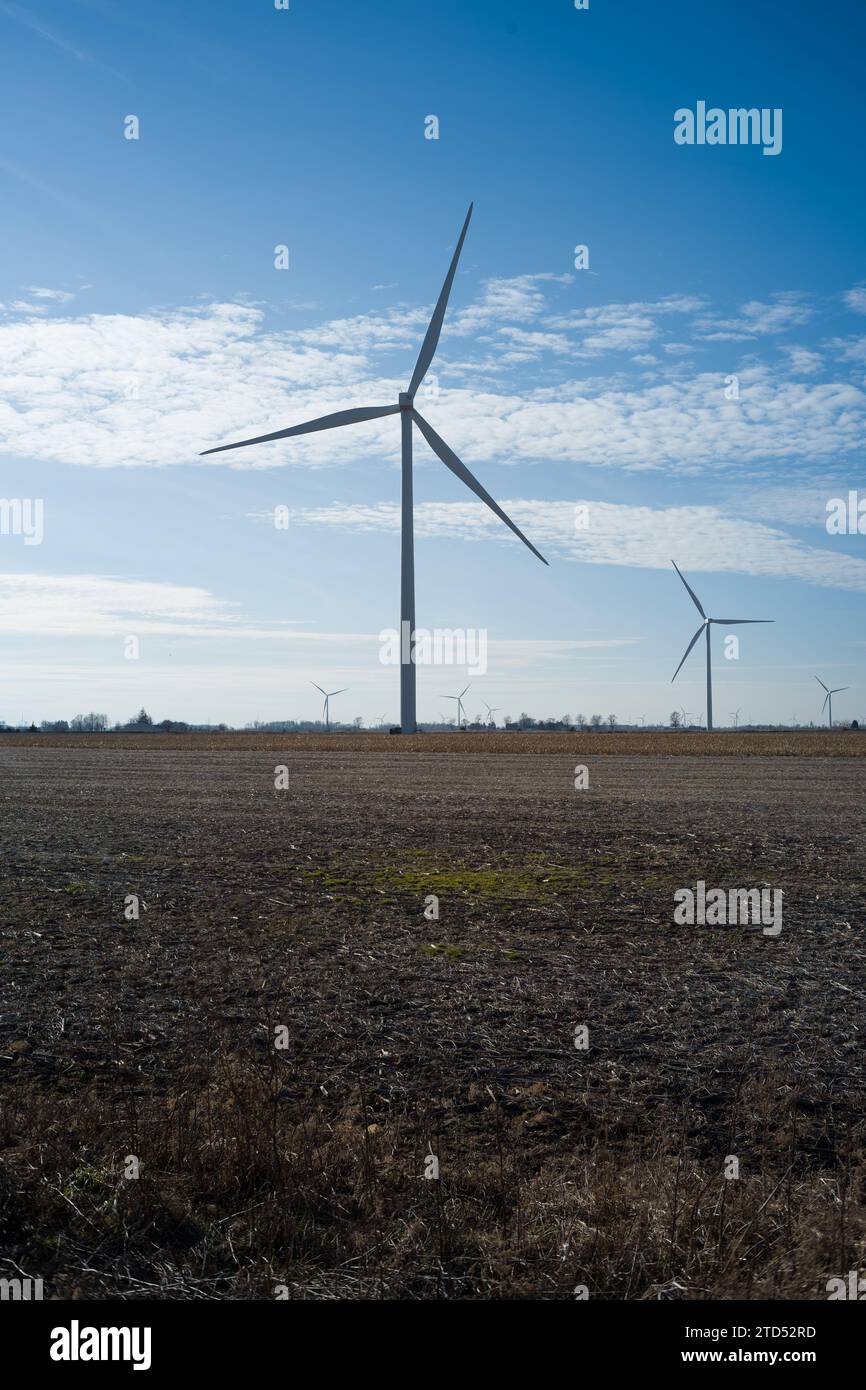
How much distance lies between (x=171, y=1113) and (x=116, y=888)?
9331 millimetres

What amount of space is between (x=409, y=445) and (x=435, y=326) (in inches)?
355

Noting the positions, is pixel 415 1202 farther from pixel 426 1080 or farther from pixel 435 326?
pixel 435 326

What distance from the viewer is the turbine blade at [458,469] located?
6894 cm

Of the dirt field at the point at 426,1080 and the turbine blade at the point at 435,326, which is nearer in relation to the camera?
the dirt field at the point at 426,1080

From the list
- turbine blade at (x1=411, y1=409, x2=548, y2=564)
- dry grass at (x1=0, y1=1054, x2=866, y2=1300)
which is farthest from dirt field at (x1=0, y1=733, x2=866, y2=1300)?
turbine blade at (x1=411, y1=409, x2=548, y2=564)

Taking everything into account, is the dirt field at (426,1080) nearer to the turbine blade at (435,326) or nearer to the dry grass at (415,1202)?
the dry grass at (415,1202)
